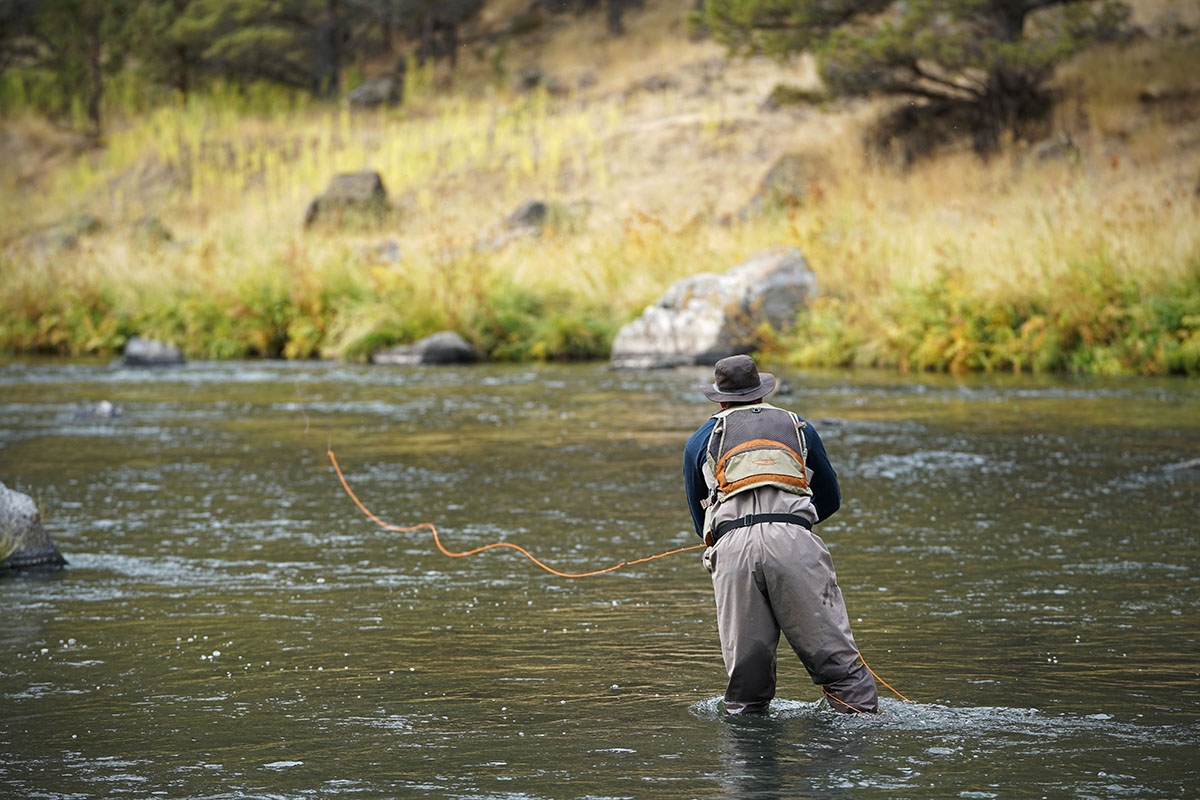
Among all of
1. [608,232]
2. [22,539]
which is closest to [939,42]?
[608,232]

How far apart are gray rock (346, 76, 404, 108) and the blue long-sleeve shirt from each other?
43600 millimetres

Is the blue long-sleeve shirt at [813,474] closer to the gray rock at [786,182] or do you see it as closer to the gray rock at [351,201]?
the gray rock at [786,182]

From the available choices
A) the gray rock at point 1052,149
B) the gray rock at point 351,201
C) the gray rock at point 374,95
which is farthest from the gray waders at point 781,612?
the gray rock at point 374,95

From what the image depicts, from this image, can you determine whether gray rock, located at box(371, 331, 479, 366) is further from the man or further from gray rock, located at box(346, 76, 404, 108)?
gray rock, located at box(346, 76, 404, 108)

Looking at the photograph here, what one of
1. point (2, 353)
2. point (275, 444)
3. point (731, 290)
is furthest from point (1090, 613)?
point (2, 353)

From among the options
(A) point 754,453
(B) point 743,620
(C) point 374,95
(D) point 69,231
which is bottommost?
(B) point 743,620

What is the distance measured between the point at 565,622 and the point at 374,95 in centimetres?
4313

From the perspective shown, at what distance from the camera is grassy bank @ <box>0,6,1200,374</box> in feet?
60.9

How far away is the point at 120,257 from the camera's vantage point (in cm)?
2797

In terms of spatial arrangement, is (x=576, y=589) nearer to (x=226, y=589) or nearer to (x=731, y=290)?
(x=226, y=589)

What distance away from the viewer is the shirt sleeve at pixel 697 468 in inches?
210

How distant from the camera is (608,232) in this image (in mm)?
27719

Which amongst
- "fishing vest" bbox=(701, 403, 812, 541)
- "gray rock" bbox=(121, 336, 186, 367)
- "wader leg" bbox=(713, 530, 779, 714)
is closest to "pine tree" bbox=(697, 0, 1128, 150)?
"gray rock" bbox=(121, 336, 186, 367)

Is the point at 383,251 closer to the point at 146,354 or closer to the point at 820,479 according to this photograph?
the point at 146,354
